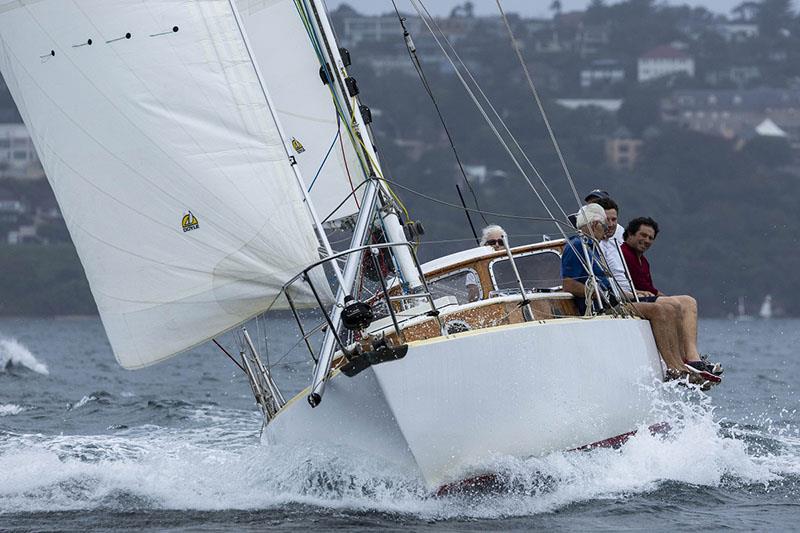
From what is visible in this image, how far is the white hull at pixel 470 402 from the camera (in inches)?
291

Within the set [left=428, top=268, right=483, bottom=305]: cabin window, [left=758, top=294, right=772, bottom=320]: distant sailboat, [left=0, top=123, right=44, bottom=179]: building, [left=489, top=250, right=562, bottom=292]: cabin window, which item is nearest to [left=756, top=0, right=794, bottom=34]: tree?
[left=758, top=294, right=772, bottom=320]: distant sailboat

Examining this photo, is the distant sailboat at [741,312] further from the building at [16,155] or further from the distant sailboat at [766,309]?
the building at [16,155]

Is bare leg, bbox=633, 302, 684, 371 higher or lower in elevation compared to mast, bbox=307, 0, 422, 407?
lower

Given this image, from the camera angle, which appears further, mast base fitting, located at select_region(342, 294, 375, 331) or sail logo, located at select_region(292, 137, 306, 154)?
sail logo, located at select_region(292, 137, 306, 154)

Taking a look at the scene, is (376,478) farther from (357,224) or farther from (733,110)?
(733,110)

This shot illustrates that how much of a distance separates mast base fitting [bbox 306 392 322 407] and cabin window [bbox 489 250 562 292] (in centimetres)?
188

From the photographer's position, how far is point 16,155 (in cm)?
8556

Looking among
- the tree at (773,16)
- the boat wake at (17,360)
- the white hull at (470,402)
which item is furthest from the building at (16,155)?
the white hull at (470,402)

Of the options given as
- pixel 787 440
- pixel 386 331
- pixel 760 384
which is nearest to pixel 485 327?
pixel 386 331

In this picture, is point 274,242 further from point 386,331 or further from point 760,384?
point 760,384

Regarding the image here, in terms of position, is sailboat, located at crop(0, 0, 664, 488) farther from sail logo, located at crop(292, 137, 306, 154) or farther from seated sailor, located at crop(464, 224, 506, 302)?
sail logo, located at crop(292, 137, 306, 154)

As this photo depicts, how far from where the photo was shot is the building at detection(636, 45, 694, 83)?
355ft

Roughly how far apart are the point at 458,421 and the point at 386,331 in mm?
693

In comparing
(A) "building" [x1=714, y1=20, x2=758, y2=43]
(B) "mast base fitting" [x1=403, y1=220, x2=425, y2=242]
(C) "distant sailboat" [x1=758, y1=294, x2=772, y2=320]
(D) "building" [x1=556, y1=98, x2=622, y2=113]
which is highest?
(B) "mast base fitting" [x1=403, y1=220, x2=425, y2=242]
